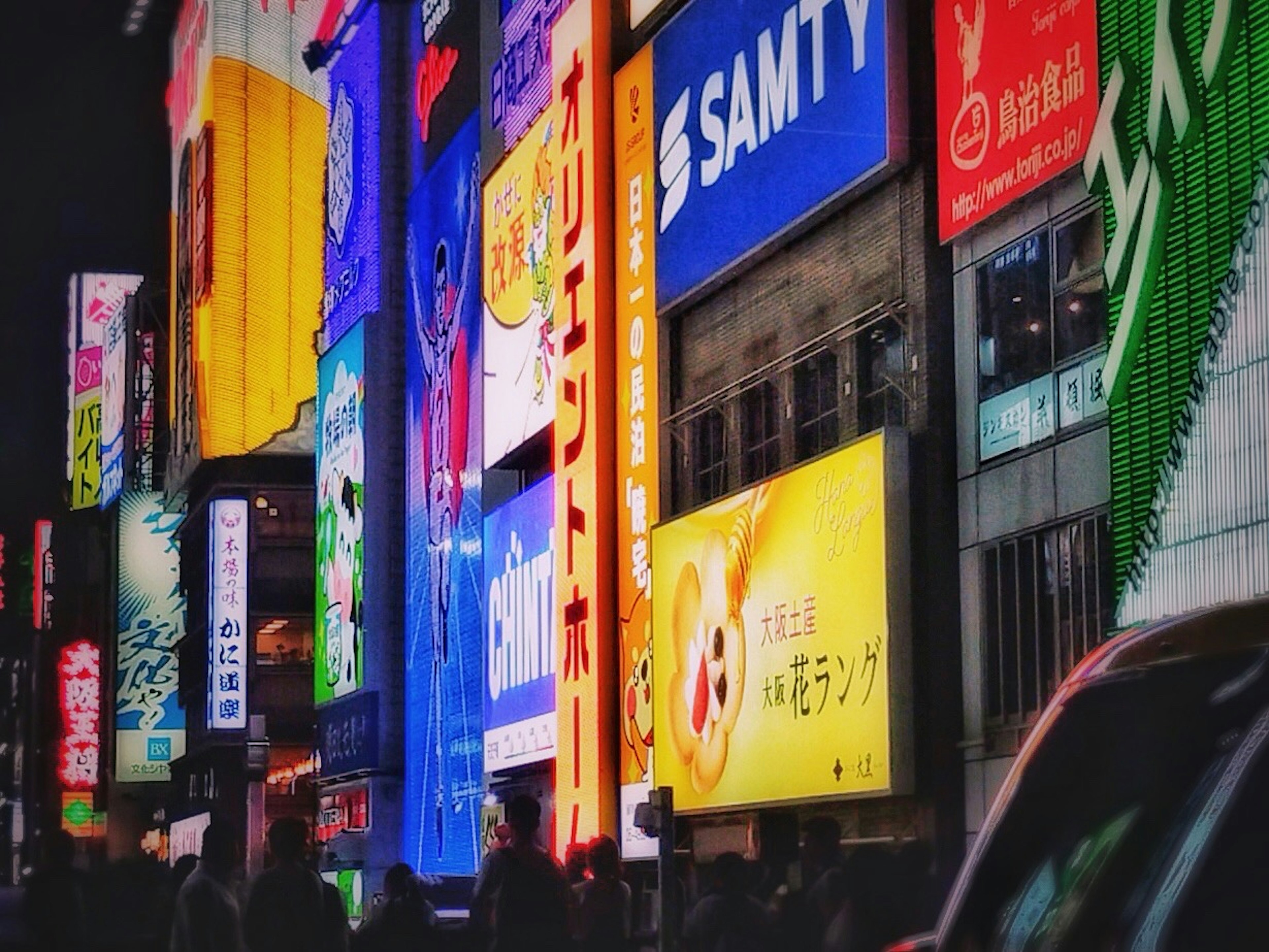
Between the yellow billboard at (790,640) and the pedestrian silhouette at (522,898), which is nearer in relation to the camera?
the pedestrian silhouette at (522,898)

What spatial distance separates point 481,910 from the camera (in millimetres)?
5703

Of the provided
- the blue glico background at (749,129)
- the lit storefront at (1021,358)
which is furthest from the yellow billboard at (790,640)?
the blue glico background at (749,129)

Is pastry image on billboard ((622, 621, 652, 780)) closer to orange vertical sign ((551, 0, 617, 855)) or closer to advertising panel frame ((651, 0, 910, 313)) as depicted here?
orange vertical sign ((551, 0, 617, 855))

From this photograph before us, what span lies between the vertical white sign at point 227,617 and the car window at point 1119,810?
18.7 ft

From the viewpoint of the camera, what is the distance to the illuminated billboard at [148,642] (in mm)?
8016

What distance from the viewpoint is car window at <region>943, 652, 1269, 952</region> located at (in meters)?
2.33

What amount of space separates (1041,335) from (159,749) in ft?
11.8

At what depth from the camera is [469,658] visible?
11.9 metres

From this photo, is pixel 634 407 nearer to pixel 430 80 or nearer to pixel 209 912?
pixel 430 80

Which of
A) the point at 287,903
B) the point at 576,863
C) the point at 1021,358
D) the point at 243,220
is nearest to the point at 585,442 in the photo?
the point at 243,220

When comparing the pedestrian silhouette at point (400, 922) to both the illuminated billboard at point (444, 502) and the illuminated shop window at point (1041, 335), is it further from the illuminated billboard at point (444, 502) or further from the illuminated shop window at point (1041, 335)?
the illuminated billboard at point (444, 502)

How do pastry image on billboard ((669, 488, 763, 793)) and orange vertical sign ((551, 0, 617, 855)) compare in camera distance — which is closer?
pastry image on billboard ((669, 488, 763, 793))

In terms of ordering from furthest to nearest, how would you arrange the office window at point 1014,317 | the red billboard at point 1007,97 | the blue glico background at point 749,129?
the blue glico background at point 749,129
the office window at point 1014,317
the red billboard at point 1007,97

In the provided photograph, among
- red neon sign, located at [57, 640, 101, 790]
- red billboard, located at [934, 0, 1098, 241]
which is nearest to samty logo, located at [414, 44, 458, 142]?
red billboard, located at [934, 0, 1098, 241]
